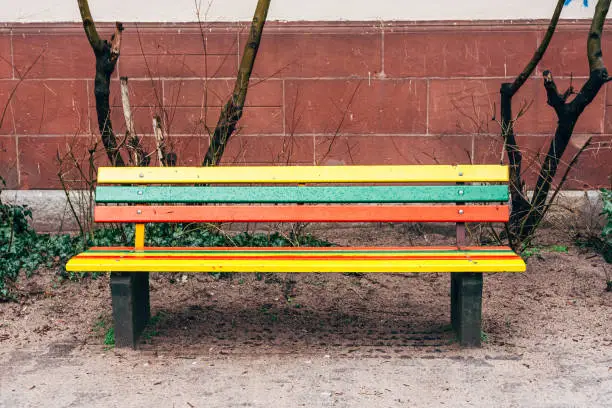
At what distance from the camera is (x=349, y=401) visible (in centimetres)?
323

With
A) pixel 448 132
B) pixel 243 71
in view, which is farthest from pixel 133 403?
pixel 448 132

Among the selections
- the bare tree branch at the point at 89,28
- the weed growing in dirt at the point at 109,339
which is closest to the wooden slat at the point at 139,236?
the weed growing in dirt at the point at 109,339

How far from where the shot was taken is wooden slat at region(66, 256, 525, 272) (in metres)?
3.63

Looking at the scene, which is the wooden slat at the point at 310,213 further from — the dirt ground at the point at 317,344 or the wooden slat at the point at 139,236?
the dirt ground at the point at 317,344

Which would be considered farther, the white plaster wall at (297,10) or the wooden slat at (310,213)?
the white plaster wall at (297,10)

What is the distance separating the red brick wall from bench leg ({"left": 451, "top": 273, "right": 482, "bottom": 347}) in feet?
8.90

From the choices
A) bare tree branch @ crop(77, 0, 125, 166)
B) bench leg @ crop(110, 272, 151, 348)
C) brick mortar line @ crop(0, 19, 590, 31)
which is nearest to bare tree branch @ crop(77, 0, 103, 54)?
bare tree branch @ crop(77, 0, 125, 166)

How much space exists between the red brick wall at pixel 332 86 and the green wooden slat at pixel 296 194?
2294mm

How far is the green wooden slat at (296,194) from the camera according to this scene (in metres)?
3.99

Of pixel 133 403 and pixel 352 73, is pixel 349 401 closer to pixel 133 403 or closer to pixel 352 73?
pixel 133 403

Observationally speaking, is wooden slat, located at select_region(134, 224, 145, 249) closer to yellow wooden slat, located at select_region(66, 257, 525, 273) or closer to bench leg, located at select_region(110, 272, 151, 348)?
bench leg, located at select_region(110, 272, 151, 348)

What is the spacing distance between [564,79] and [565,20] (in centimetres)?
48

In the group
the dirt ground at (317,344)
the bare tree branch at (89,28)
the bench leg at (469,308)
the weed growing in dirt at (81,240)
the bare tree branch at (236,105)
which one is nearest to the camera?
the dirt ground at (317,344)

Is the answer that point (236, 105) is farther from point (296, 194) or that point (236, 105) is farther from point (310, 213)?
point (310, 213)
